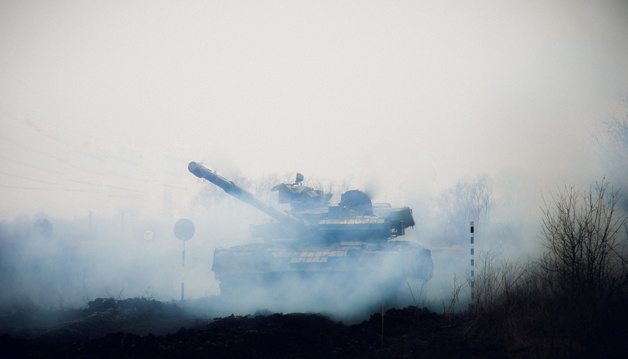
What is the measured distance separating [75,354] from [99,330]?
3.37 meters

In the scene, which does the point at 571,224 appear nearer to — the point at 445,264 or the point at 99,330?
the point at 99,330

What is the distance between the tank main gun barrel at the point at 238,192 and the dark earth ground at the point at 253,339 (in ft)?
10.3

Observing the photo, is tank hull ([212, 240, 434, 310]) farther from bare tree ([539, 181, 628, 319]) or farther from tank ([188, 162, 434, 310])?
bare tree ([539, 181, 628, 319])

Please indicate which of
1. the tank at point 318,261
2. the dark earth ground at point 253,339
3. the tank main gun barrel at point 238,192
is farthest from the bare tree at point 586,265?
the tank main gun barrel at point 238,192

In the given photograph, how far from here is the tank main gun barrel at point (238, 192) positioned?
11680 mm

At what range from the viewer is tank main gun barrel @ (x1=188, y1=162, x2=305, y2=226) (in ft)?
38.3

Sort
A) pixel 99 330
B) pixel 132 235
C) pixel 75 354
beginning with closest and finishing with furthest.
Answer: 1. pixel 75 354
2. pixel 99 330
3. pixel 132 235

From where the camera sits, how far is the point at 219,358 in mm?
6871

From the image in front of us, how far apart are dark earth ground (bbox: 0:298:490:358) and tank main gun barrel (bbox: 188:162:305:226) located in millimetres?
3150

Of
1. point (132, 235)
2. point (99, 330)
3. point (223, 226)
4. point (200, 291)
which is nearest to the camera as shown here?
point (99, 330)

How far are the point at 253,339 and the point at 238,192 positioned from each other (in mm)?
5428

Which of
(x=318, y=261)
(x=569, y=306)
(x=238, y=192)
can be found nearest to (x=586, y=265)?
(x=569, y=306)

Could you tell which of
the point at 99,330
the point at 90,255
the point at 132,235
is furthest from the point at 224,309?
the point at 132,235

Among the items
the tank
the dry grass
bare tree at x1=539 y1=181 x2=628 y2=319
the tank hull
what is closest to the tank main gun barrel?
the tank
